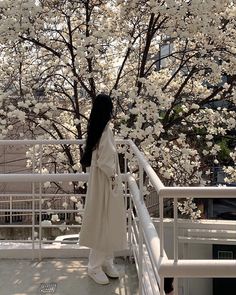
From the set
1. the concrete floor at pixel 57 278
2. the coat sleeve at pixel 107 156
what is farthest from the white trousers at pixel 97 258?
the coat sleeve at pixel 107 156

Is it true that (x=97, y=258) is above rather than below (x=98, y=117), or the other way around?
below

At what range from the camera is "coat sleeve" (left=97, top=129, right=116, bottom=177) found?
339cm

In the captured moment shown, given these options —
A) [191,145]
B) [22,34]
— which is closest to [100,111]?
[22,34]

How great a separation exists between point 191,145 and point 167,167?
0.81 m

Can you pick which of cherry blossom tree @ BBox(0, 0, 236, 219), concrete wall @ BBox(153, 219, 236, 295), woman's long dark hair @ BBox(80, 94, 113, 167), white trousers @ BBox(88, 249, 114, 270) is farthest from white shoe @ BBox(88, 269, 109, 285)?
concrete wall @ BBox(153, 219, 236, 295)

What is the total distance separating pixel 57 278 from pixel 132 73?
5562mm

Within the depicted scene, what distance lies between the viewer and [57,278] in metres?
3.87

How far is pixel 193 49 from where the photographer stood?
319 inches

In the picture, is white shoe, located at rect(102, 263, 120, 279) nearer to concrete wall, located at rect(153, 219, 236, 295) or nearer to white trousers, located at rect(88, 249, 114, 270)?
white trousers, located at rect(88, 249, 114, 270)

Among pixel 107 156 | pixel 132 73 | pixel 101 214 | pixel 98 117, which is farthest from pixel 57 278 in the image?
pixel 132 73

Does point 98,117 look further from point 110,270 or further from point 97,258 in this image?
point 110,270

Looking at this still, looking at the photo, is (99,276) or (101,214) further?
(99,276)

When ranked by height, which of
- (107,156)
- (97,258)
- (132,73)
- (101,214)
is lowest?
(97,258)

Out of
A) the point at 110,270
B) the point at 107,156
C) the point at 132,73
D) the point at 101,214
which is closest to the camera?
the point at 107,156
